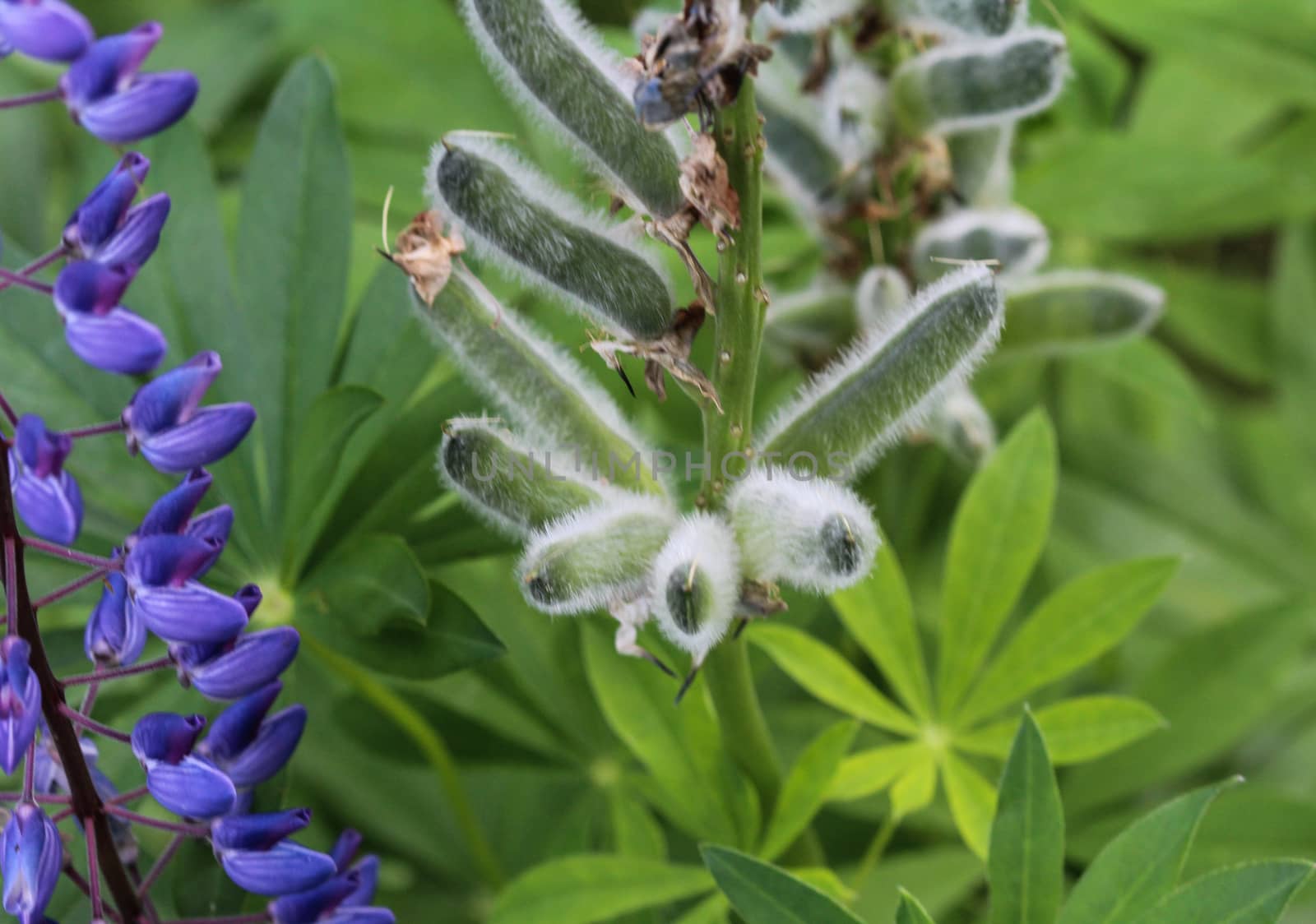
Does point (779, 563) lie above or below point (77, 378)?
above

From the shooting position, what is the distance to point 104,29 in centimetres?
279

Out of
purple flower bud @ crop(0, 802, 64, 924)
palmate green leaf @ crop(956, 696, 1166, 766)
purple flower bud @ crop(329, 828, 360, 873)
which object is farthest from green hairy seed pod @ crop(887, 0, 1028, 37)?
purple flower bud @ crop(0, 802, 64, 924)

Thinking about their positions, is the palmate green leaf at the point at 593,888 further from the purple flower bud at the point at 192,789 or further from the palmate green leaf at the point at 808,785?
the purple flower bud at the point at 192,789

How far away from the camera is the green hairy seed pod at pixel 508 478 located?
1118mm

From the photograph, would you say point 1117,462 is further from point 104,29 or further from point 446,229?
point 104,29

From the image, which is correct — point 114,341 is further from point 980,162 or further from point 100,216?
point 980,162

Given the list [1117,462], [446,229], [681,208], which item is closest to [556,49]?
[681,208]

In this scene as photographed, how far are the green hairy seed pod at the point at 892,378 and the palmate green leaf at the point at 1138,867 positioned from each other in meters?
0.42

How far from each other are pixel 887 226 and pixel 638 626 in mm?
863

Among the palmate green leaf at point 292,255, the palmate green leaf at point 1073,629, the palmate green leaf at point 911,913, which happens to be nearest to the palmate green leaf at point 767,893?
the palmate green leaf at point 911,913

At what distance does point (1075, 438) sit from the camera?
99.9 inches

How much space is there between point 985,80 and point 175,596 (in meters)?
1.08

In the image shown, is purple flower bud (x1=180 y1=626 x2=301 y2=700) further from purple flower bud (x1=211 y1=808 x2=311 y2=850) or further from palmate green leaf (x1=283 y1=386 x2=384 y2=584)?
palmate green leaf (x1=283 y1=386 x2=384 y2=584)

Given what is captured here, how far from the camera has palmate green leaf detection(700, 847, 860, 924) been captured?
1116 millimetres
